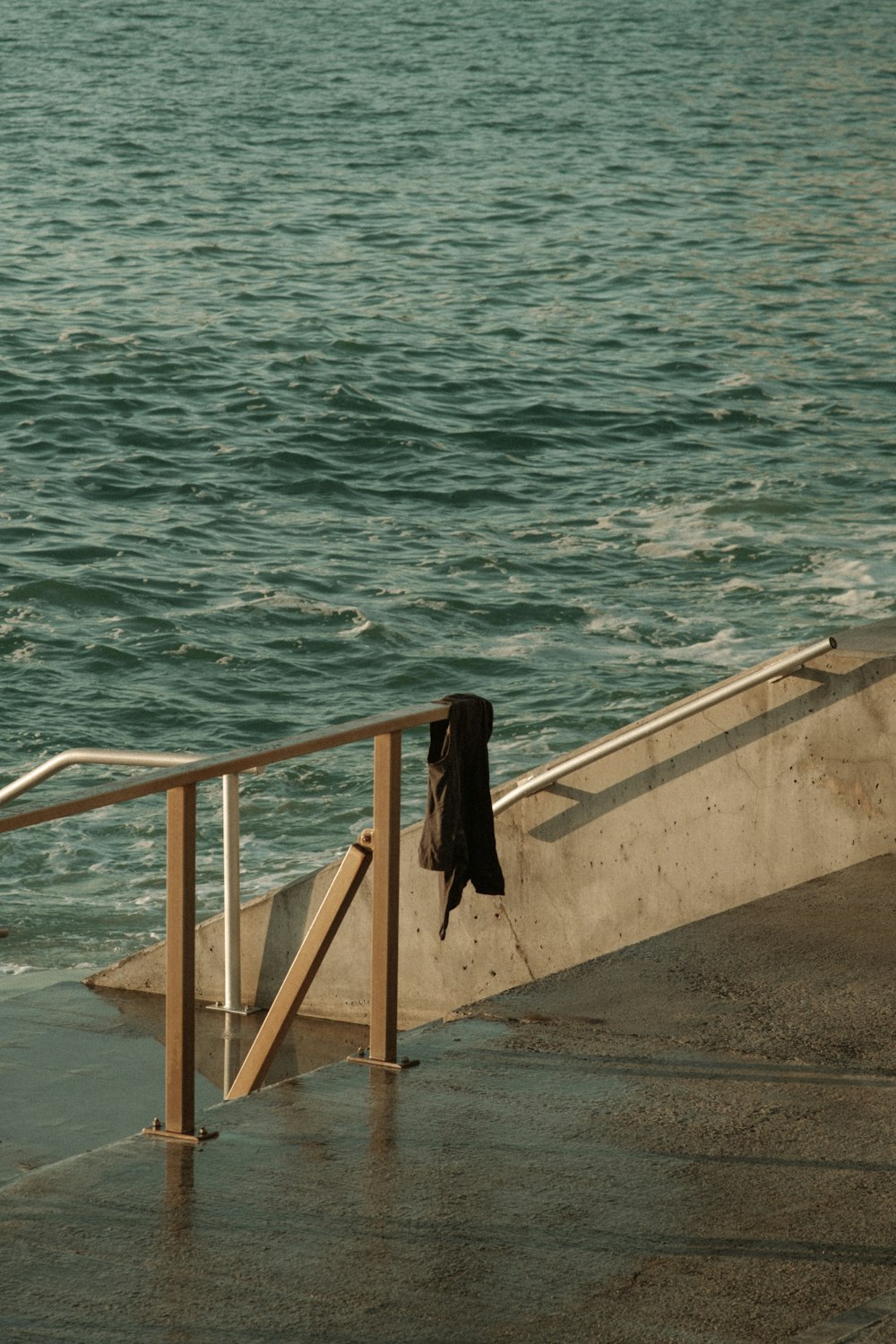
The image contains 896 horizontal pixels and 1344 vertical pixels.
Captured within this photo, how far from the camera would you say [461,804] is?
495 centimetres

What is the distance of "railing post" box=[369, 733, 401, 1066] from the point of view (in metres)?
4.67

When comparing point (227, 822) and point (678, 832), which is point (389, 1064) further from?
point (227, 822)

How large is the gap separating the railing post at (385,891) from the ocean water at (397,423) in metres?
6.71

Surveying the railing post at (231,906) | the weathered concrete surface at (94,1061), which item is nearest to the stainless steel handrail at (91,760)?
the railing post at (231,906)

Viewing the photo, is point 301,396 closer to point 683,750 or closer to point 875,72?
point 683,750

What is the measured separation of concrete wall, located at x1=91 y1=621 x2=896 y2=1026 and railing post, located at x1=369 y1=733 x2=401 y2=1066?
2230 mm

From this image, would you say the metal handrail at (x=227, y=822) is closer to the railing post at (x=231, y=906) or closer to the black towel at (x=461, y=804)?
the railing post at (x=231, y=906)

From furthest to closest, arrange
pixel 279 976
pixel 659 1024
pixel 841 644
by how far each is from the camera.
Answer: pixel 279 976 < pixel 841 644 < pixel 659 1024

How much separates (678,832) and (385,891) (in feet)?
7.80

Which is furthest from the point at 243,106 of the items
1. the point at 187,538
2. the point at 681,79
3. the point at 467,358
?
the point at 187,538

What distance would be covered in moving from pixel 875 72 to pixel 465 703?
6486cm

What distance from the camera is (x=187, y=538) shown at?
819 inches

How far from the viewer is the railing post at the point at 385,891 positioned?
15.3 feet

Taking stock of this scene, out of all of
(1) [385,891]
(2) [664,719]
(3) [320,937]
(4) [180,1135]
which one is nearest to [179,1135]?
(4) [180,1135]
